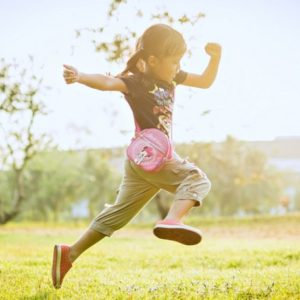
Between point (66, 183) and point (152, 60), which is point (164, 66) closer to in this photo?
point (152, 60)

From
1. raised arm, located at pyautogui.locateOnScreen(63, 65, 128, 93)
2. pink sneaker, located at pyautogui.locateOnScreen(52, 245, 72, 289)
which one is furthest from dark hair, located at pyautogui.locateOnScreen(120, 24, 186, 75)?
pink sneaker, located at pyautogui.locateOnScreen(52, 245, 72, 289)

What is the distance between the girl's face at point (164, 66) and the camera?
13.0 ft

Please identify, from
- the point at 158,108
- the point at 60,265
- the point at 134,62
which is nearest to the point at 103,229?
the point at 60,265

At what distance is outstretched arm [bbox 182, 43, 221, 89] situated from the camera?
4507 millimetres

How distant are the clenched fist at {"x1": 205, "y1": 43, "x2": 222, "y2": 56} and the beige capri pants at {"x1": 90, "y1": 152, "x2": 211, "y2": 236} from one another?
1.04 m

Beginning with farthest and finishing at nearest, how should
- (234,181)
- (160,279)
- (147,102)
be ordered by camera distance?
(234,181) → (160,279) → (147,102)

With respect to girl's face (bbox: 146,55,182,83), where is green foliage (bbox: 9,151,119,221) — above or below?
below

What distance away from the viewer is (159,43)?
3.90 metres

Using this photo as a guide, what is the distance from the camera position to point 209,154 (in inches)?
918

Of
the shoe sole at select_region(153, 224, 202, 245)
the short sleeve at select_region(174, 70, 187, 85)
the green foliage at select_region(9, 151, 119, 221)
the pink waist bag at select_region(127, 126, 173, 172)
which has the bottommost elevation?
the green foliage at select_region(9, 151, 119, 221)

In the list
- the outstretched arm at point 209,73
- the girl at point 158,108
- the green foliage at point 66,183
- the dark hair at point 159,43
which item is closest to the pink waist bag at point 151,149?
the girl at point 158,108

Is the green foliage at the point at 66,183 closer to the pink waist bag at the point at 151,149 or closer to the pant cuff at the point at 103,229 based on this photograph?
the pant cuff at the point at 103,229

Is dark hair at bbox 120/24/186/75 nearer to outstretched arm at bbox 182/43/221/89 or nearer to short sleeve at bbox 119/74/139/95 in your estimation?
short sleeve at bbox 119/74/139/95

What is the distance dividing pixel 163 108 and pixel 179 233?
0.96 meters
